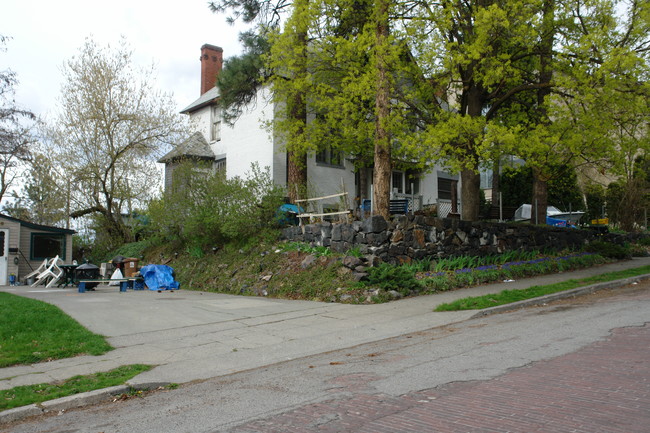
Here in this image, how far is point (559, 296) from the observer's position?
1155 centimetres

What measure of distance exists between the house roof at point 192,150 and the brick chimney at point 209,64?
3.95 m

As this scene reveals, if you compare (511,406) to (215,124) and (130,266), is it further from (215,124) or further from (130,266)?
(215,124)

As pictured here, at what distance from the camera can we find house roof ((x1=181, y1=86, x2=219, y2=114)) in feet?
85.1

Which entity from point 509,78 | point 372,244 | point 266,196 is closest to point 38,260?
point 266,196

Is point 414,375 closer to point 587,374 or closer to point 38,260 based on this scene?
point 587,374

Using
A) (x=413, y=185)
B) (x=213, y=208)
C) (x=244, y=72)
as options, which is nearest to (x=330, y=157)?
(x=413, y=185)

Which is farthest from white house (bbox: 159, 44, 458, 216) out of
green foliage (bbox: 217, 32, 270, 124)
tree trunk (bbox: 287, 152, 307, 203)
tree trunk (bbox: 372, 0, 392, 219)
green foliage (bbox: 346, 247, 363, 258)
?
green foliage (bbox: 346, 247, 363, 258)

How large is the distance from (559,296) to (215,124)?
63.3ft

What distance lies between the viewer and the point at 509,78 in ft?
51.9

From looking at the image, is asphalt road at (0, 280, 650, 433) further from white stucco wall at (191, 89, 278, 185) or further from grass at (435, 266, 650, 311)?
white stucco wall at (191, 89, 278, 185)

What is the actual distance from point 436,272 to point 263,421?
33.4ft

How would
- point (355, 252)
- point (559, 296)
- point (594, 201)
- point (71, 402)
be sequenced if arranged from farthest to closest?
point (594, 201) → point (355, 252) → point (559, 296) → point (71, 402)

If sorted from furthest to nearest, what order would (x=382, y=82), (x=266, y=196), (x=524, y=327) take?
(x=266, y=196), (x=382, y=82), (x=524, y=327)

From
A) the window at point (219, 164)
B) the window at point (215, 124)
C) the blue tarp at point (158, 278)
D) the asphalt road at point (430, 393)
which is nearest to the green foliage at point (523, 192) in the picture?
the window at point (219, 164)
